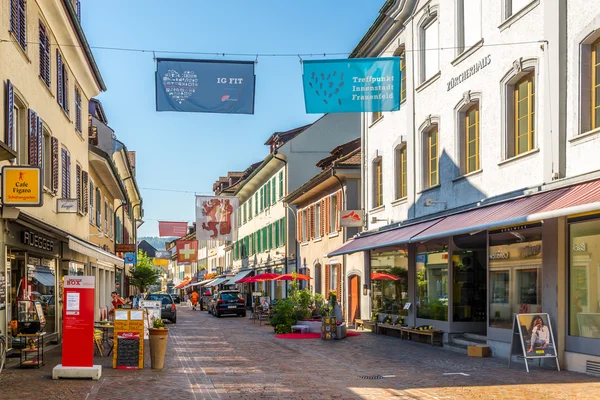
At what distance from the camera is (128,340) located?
1466 cm

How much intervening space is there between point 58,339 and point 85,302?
8623 millimetres

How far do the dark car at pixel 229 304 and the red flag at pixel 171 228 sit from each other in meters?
8.77

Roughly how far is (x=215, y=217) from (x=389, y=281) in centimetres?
1535

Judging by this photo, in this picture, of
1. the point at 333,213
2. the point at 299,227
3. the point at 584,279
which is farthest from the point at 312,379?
the point at 299,227

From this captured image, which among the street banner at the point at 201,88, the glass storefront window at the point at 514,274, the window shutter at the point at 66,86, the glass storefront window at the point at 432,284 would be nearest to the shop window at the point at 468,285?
the glass storefront window at the point at 432,284

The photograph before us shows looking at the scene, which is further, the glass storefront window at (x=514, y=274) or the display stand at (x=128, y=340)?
A: the glass storefront window at (x=514, y=274)

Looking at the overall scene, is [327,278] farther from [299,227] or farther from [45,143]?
[45,143]

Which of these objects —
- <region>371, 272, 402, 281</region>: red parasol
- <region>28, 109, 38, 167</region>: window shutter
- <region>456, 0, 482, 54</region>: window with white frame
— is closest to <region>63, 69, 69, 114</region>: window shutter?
<region>28, 109, 38, 167</region>: window shutter

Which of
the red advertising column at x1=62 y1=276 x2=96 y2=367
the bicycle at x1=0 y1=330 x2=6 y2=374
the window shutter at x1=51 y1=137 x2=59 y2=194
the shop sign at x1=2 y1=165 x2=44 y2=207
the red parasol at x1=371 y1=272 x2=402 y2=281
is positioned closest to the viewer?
the bicycle at x1=0 y1=330 x2=6 y2=374

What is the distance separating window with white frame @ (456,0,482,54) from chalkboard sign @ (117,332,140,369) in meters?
10.3

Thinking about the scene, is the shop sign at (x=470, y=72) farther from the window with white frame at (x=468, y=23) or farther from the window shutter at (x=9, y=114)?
the window shutter at (x=9, y=114)

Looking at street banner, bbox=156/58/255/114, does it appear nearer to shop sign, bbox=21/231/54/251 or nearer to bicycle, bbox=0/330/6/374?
shop sign, bbox=21/231/54/251

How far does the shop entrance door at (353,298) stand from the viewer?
30.1 meters

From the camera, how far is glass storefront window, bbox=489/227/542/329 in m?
15.5
